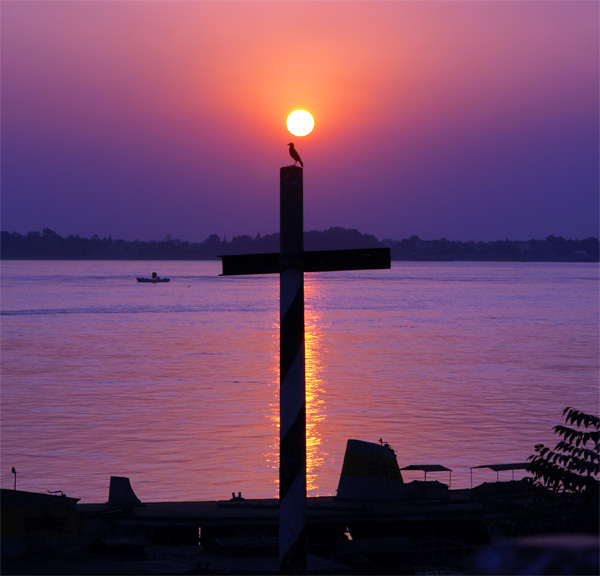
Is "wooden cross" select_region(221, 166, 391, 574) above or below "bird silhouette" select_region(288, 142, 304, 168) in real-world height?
below

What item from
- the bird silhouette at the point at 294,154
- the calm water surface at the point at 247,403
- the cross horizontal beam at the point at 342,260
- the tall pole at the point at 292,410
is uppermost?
the bird silhouette at the point at 294,154

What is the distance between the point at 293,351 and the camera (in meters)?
8.20

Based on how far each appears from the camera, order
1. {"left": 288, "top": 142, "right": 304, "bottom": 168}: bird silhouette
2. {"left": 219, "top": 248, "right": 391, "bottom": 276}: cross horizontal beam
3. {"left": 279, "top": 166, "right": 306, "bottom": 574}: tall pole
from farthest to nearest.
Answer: {"left": 288, "top": 142, "right": 304, "bottom": 168}: bird silhouette, {"left": 219, "top": 248, "right": 391, "bottom": 276}: cross horizontal beam, {"left": 279, "top": 166, "right": 306, "bottom": 574}: tall pole

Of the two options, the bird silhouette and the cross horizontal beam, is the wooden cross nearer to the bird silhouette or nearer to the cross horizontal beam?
the cross horizontal beam

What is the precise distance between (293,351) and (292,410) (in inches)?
21.3

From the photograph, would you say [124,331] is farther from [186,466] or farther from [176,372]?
[186,466]

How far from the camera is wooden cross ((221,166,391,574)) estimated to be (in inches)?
322

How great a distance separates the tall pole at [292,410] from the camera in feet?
26.8

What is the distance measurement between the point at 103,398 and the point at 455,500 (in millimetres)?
45825

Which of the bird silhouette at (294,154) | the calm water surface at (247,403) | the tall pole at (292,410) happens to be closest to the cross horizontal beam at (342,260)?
the tall pole at (292,410)

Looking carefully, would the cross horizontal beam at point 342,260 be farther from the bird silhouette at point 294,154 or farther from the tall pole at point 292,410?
the bird silhouette at point 294,154

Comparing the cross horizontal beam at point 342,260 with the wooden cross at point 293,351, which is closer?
the wooden cross at point 293,351

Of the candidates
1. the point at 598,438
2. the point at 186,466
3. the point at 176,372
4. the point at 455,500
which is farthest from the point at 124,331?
the point at 598,438

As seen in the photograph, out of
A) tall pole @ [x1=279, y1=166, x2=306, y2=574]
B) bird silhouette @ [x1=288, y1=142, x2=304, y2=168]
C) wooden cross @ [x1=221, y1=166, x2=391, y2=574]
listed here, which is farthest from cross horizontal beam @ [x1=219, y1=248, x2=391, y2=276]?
bird silhouette @ [x1=288, y1=142, x2=304, y2=168]
